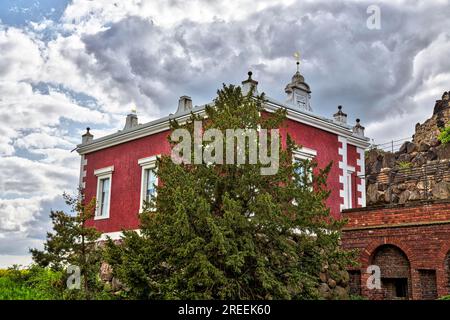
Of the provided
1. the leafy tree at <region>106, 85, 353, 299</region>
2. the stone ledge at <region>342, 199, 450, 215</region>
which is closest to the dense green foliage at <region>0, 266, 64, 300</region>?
the leafy tree at <region>106, 85, 353, 299</region>

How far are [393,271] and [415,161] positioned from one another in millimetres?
21112

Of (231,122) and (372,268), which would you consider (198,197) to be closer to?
(231,122)

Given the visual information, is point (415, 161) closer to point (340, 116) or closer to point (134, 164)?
point (340, 116)

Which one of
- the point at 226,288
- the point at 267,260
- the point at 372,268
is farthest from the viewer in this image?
the point at 372,268

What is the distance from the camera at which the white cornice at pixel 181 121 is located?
15945 millimetres

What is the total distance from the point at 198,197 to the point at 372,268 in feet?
27.6

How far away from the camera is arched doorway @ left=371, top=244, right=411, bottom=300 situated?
15.1 meters

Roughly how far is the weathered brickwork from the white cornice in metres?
3.06

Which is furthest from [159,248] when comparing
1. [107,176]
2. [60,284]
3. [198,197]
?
[107,176]

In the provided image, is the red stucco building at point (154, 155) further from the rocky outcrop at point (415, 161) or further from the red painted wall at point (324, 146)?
the rocky outcrop at point (415, 161)

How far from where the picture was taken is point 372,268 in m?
15.6

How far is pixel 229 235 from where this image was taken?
31.2ft

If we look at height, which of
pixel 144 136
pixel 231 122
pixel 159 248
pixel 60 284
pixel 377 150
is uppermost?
pixel 377 150

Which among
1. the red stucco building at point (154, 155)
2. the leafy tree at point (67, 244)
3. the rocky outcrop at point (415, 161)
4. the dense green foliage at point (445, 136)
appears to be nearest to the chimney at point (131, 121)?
the red stucco building at point (154, 155)
